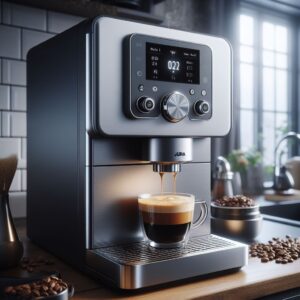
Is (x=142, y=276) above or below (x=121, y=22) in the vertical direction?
below

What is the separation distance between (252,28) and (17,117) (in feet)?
7.68

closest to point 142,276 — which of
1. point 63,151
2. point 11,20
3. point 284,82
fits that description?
point 63,151

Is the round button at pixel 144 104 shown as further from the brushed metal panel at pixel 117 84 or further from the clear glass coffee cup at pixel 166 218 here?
the clear glass coffee cup at pixel 166 218

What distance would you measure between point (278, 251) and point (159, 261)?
12.7 inches

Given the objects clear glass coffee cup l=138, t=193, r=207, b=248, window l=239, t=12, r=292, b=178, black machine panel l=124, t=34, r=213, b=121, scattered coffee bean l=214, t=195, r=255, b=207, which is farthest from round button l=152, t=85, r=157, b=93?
window l=239, t=12, r=292, b=178

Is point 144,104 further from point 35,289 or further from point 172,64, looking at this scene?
point 35,289

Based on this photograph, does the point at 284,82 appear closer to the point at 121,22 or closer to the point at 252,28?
the point at 252,28

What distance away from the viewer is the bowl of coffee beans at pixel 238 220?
45.6 inches

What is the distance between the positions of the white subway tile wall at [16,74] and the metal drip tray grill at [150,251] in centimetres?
74

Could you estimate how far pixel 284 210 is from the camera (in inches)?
75.9

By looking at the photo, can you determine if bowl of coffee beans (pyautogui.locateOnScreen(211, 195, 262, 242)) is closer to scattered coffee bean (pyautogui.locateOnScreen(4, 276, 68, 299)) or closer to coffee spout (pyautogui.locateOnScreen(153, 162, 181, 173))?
coffee spout (pyautogui.locateOnScreen(153, 162, 181, 173))

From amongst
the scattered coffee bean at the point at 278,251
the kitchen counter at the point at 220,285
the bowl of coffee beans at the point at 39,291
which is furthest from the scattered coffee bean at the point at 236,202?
the bowl of coffee beans at the point at 39,291

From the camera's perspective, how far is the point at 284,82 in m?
3.67

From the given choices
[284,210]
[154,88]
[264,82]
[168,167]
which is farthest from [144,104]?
[264,82]
